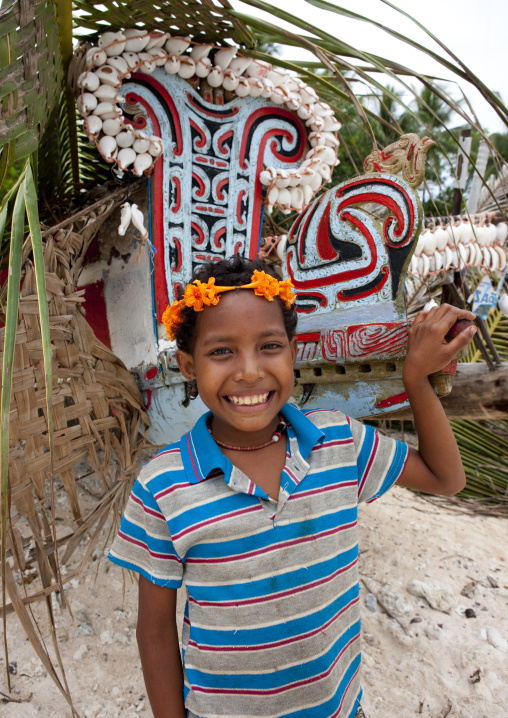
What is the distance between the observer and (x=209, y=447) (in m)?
1.08

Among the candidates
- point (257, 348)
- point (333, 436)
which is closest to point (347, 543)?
point (333, 436)

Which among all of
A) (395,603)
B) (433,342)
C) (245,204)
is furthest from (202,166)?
(395,603)

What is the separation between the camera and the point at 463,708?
5.87 feet

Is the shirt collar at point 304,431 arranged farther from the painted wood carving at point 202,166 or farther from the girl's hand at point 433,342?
the painted wood carving at point 202,166

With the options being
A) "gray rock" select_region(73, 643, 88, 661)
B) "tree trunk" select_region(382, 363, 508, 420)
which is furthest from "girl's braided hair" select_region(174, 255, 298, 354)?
"gray rock" select_region(73, 643, 88, 661)

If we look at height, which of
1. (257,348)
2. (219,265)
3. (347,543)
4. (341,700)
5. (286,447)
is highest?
(219,265)

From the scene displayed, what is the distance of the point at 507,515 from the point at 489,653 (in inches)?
55.7

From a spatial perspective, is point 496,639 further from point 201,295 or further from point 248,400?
point 201,295

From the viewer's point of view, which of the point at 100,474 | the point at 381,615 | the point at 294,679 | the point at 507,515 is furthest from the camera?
the point at 507,515

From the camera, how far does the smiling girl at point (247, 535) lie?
3.38 ft

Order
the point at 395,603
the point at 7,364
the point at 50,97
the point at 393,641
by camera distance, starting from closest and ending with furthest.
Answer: the point at 7,364
the point at 50,97
the point at 393,641
the point at 395,603

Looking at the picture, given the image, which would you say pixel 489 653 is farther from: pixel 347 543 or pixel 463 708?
pixel 347 543

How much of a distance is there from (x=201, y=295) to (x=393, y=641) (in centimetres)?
172

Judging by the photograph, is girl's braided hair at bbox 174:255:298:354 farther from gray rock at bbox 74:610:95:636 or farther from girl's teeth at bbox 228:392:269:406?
gray rock at bbox 74:610:95:636
